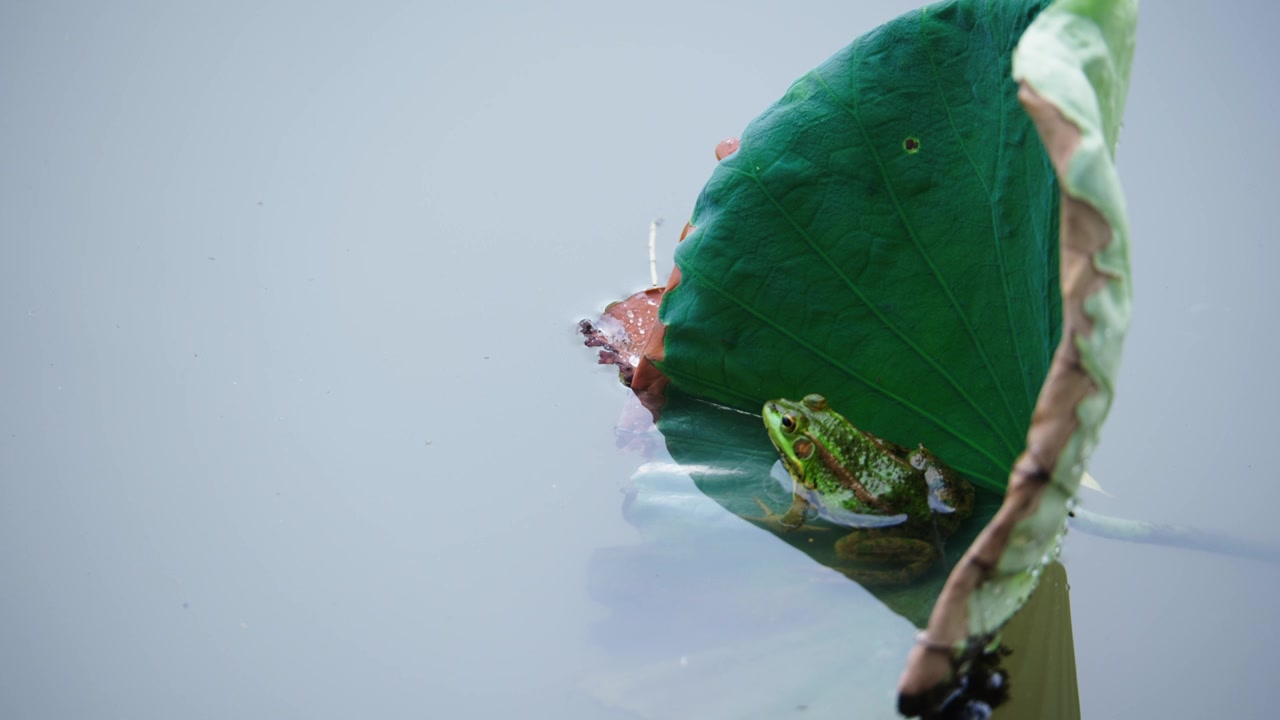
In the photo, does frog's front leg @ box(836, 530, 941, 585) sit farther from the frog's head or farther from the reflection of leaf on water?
A: the frog's head

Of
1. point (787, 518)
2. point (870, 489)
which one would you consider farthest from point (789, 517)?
point (870, 489)

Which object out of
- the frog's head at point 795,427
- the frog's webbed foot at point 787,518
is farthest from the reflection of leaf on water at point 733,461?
the frog's head at point 795,427

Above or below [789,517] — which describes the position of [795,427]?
above

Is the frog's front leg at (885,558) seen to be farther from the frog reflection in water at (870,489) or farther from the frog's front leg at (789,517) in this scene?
the frog's front leg at (789,517)

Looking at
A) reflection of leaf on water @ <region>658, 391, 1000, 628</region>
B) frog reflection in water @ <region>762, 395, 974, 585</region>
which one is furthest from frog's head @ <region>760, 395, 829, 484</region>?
reflection of leaf on water @ <region>658, 391, 1000, 628</region>

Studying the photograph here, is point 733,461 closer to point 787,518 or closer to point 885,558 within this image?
point 787,518

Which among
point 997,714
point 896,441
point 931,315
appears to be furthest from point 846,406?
point 997,714
